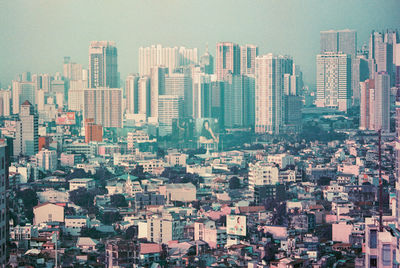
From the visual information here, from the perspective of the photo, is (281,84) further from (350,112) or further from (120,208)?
(120,208)

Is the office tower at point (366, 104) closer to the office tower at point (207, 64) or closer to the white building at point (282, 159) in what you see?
the white building at point (282, 159)

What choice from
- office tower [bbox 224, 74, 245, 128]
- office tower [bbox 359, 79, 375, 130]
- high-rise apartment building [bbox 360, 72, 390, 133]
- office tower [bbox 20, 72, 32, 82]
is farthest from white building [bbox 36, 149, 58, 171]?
office tower [bbox 224, 74, 245, 128]

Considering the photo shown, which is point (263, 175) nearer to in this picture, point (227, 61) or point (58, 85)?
point (227, 61)

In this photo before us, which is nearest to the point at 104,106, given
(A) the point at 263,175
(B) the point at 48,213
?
(A) the point at 263,175

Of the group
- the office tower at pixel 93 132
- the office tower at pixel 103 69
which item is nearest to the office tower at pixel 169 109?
the office tower at pixel 103 69

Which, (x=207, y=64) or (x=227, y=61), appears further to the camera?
(x=207, y=64)
